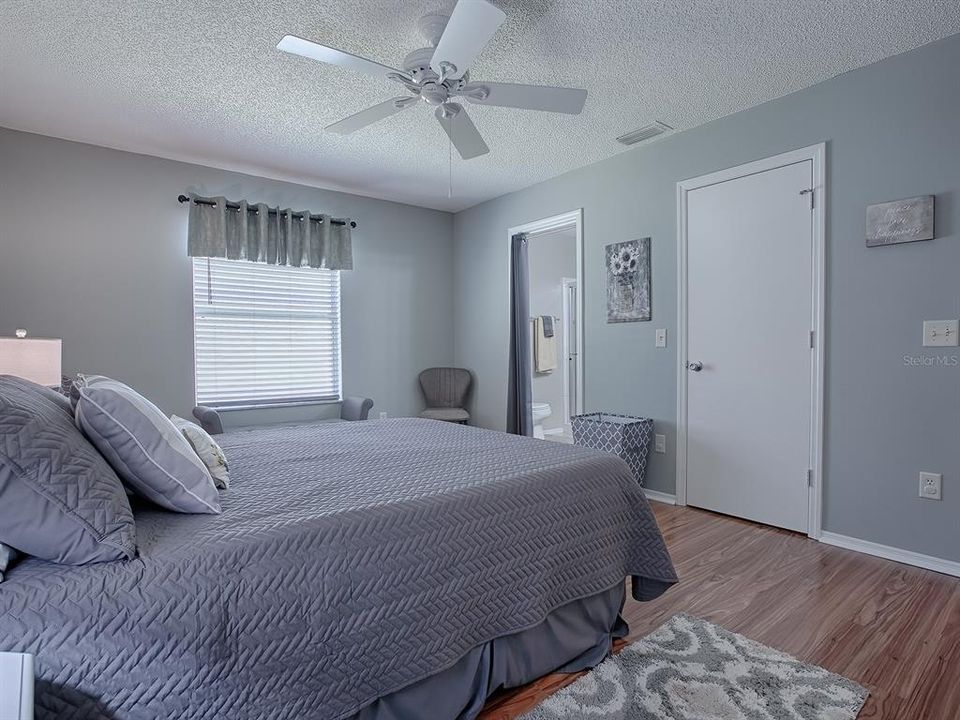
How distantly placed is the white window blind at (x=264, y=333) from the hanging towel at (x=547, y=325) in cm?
249

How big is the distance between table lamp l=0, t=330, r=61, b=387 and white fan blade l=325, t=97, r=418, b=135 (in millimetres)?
1567

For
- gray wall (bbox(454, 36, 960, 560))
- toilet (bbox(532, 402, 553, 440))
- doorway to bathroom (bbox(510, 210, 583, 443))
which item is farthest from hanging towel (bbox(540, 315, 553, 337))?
gray wall (bbox(454, 36, 960, 560))

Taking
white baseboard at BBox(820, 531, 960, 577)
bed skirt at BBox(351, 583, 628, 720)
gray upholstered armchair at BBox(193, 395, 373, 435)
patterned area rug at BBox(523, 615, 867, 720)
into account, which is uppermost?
gray upholstered armchair at BBox(193, 395, 373, 435)

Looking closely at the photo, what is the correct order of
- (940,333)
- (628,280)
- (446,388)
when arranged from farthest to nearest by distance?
1. (446,388)
2. (628,280)
3. (940,333)

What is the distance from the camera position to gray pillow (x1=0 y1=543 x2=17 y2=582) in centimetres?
94

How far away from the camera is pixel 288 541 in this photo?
3.79 ft

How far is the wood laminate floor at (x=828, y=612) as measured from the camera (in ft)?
5.19

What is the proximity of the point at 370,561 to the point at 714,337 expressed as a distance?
9.06 ft

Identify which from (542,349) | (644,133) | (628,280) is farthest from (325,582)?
(542,349)

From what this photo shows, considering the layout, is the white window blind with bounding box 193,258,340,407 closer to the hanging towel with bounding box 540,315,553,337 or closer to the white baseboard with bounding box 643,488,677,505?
the hanging towel with bounding box 540,315,553,337

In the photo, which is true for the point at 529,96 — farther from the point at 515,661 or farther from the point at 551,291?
the point at 551,291

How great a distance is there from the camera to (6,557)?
0.97 m

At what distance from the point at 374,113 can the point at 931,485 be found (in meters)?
3.18

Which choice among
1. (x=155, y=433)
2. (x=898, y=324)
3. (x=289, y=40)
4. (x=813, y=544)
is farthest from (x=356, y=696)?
(x=898, y=324)
